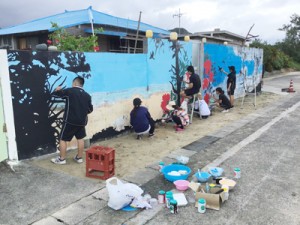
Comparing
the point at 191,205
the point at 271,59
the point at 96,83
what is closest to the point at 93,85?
the point at 96,83

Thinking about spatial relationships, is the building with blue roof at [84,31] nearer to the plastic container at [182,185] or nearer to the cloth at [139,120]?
the cloth at [139,120]

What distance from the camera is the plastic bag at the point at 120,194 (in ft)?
12.6

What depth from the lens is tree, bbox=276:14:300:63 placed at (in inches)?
1864

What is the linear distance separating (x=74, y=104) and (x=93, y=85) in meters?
1.36

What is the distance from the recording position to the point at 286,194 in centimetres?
434

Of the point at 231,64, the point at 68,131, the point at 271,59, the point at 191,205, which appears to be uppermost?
the point at 271,59

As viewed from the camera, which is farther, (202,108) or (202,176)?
(202,108)

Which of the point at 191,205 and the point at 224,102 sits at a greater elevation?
the point at 224,102

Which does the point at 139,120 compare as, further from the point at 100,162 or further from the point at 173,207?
the point at 173,207

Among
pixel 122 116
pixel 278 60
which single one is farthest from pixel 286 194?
pixel 278 60

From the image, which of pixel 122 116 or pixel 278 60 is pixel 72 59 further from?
pixel 278 60

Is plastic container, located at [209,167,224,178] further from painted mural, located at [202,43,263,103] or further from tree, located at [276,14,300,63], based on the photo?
tree, located at [276,14,300,63]

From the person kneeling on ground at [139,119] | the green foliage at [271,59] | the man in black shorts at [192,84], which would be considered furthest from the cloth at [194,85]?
the green foliage at [271,59]

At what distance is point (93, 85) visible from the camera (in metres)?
6.62
